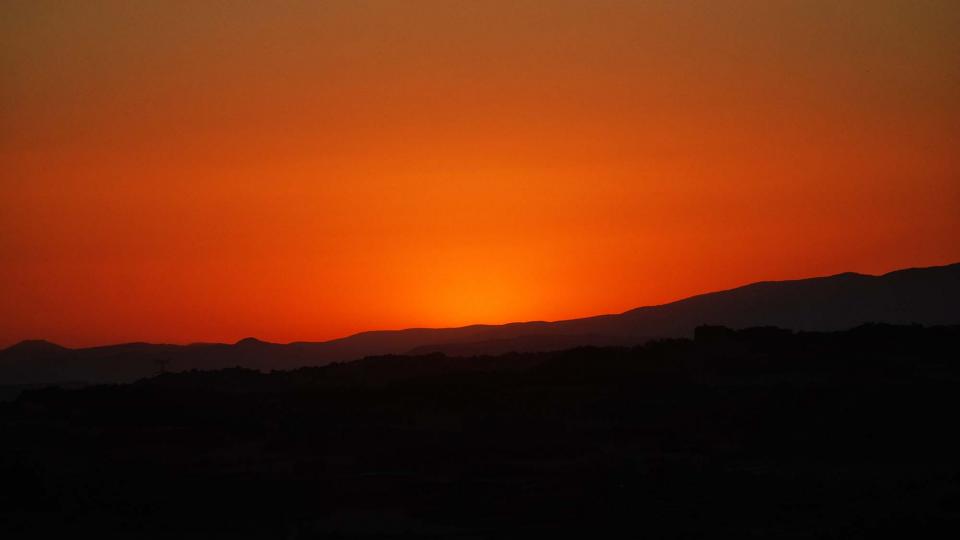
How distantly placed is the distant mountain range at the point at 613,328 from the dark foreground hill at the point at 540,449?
5557cm

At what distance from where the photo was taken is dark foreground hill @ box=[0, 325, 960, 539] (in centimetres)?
1969

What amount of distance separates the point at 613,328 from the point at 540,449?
10456 centimetres

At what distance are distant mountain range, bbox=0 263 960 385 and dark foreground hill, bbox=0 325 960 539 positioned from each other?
55574 mm

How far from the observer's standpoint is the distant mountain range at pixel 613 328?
113188 mm

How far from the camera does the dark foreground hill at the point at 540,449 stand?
19688 mm

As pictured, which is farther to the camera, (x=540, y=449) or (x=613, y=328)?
(x=613, y=328)

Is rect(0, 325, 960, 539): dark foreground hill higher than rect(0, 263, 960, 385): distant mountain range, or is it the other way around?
rect(0, 263, 960, 385): distant mountain range

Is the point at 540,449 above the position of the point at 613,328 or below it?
below

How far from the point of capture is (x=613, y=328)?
130m

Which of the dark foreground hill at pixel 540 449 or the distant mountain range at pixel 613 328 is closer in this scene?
the dark foreground hill at pixel 540 449

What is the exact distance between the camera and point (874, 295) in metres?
118

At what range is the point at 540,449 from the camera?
2620 cm

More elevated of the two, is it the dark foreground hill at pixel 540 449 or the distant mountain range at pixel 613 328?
the distant mountain range at pixel 613 328

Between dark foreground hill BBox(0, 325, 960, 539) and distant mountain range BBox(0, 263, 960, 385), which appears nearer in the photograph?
dark foreground hill BBox(0, 325, 960, 539)
